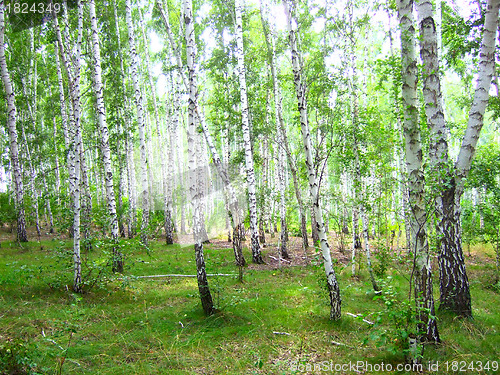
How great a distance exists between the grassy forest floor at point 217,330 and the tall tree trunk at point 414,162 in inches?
9.9

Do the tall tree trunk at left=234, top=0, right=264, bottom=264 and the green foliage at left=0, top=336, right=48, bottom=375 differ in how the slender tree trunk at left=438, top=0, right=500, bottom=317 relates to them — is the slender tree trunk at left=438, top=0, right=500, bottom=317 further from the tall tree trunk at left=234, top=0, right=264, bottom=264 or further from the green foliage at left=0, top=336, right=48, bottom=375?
the tall tree trunk at left=234, top=0, right=264, bottom=264

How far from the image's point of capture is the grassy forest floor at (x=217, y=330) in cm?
411

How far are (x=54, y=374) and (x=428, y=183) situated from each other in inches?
206

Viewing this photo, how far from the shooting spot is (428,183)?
4191 mm

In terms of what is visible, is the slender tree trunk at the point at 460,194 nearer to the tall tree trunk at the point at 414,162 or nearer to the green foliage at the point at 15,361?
the tall tree trunk at the point at 414,162

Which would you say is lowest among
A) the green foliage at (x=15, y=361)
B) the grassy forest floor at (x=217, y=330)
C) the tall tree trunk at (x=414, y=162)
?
the grassy forest floor at (x=217, y=330)

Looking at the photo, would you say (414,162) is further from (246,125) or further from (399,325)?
(246,125)

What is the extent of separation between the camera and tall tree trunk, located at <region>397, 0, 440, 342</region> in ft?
13.7

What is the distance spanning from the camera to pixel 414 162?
A: 4.25 meters

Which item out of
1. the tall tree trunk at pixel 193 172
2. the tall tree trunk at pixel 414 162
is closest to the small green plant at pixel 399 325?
the tall tree trunk at pixel 414 162

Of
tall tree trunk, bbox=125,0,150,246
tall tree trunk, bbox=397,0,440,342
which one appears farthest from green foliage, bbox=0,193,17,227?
tall tree trunk, bbox=397,0,440,342

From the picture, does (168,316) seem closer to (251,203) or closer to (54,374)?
(54,374)

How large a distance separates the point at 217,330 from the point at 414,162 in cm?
414

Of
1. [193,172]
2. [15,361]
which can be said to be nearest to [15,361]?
[15,361]
